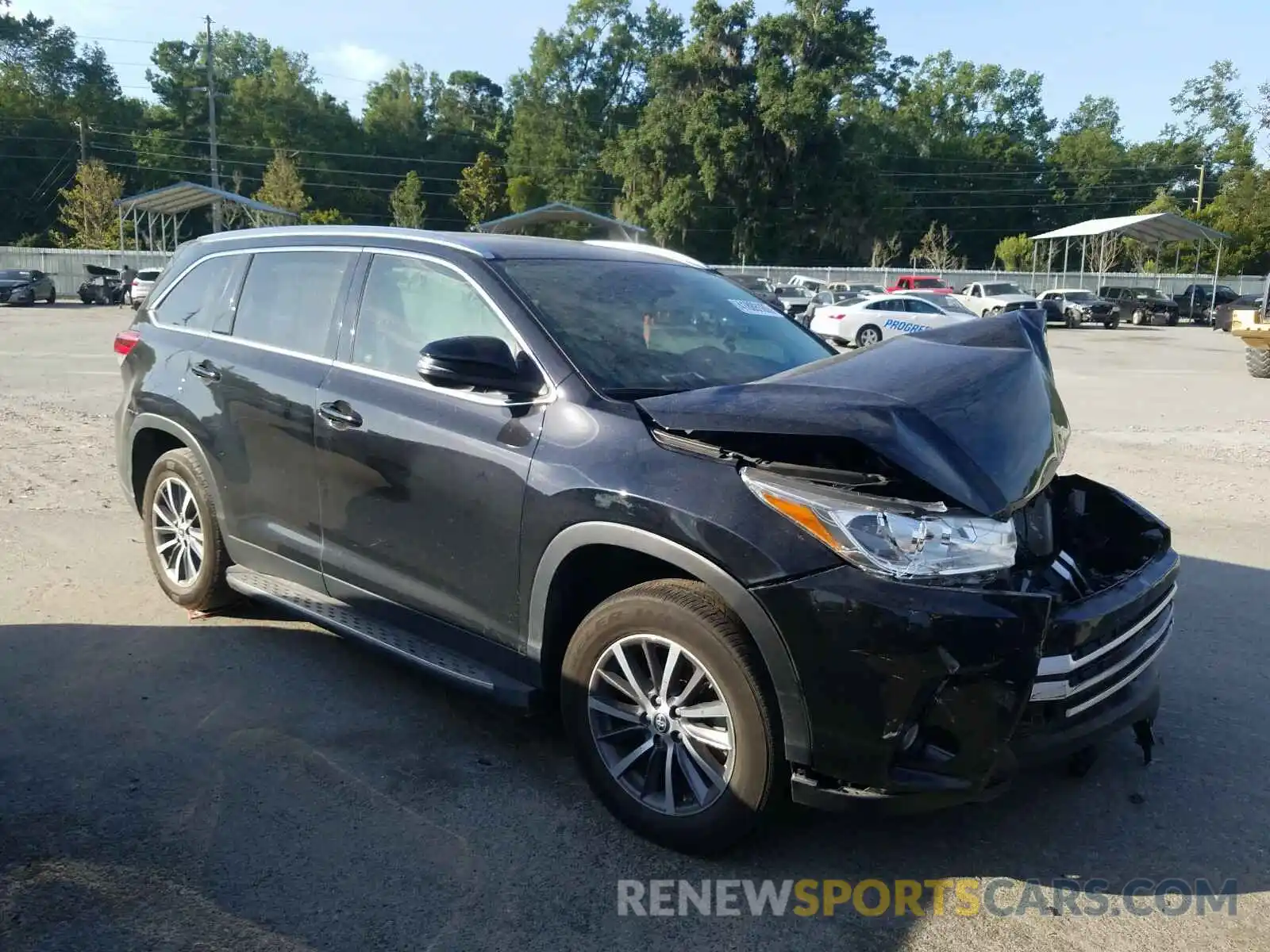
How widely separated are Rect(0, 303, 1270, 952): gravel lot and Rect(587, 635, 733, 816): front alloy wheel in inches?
8.2

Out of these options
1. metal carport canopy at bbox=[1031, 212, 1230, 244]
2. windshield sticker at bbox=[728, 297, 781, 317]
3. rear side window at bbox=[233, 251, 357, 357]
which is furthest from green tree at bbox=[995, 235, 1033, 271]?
rear side window at bbox=[233, 251, 357, 357]

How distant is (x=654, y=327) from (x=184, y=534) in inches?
106

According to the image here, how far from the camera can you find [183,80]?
83.8 meters

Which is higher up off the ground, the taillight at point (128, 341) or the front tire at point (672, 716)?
the taillight at point (128, 341)

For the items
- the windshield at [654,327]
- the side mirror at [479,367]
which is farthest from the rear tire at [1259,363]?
the side mirror at [479,367]

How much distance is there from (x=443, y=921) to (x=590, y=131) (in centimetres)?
8566

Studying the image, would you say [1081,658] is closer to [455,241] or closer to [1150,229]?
[455,241]

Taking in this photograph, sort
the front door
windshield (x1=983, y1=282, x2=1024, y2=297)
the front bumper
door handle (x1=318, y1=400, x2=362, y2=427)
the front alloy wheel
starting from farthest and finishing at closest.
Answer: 1. windshield (x1=983, y1=282, x2=1024, y2=297)
2. door handle (x1=318, y1=400, x2=362, y2=427)
3. the front door
4. the front alloy wheel
5. the front bumper

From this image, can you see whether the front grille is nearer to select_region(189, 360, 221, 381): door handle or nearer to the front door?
the front door

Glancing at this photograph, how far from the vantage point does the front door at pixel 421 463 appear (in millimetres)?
3521

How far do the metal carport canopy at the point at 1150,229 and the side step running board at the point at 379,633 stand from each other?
1891 inches

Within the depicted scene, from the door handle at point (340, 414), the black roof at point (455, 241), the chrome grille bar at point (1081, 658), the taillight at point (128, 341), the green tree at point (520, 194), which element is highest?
the green tree at point (520, 194)

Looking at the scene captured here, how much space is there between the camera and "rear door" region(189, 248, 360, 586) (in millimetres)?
4293

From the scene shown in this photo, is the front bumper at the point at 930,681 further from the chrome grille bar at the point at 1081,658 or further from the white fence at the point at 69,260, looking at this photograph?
the white fence at the point at 69,260
